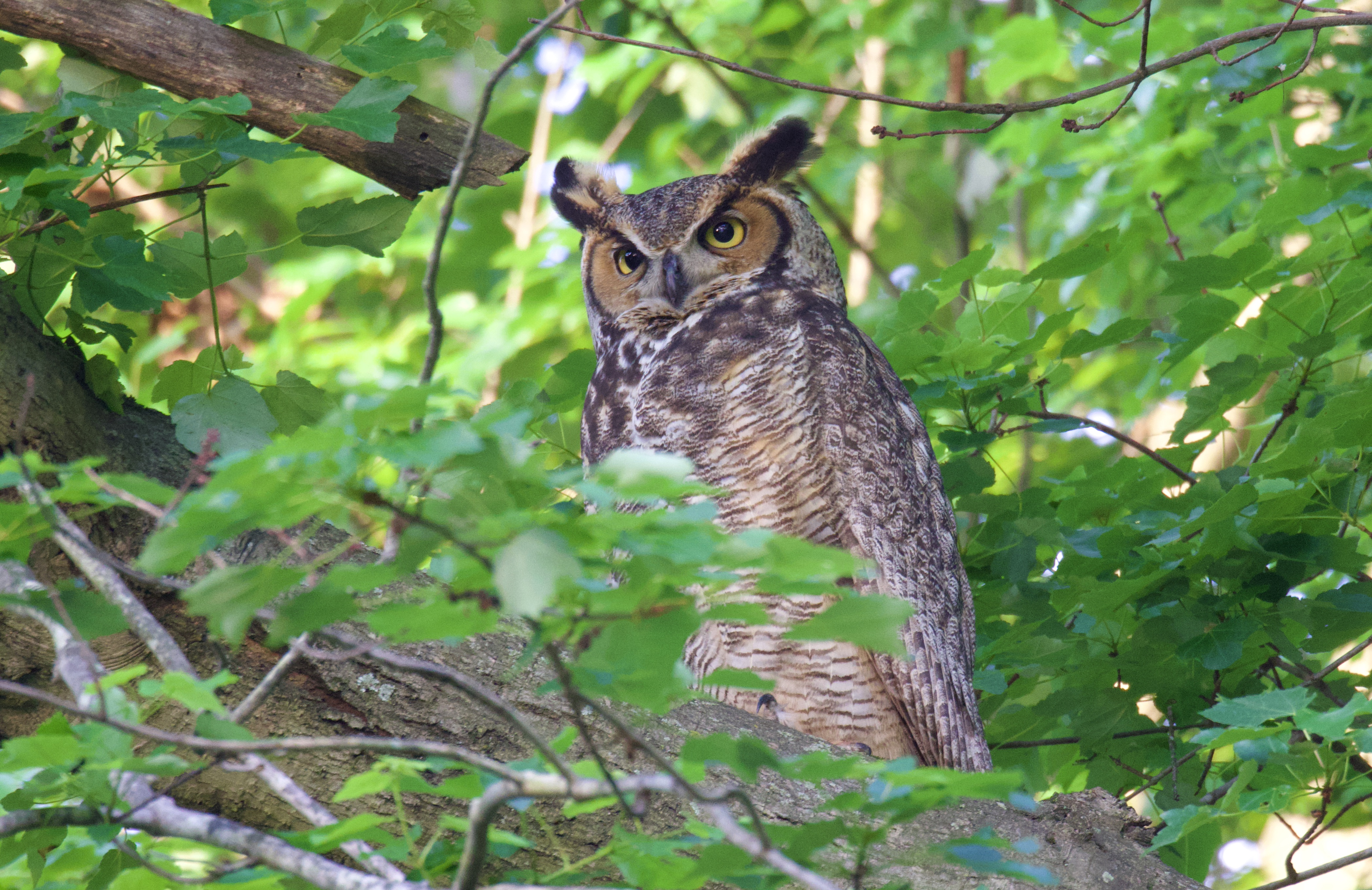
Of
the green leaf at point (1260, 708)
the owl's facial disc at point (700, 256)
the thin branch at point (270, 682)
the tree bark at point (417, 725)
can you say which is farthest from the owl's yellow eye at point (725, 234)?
the thin branch at point (270, 682)

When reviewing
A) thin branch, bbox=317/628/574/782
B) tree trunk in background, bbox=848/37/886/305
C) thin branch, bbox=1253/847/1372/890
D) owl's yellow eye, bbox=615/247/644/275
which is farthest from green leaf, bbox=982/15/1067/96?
thin branch, bbox=317/628/574/782

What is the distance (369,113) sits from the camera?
5.02ft

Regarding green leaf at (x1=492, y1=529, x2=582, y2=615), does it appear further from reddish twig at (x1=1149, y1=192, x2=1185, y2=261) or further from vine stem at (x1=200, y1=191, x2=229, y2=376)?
reddish twig at (x1=1149, y1=192, x2=1185, y2=261)

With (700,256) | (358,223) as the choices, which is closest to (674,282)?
(700,256)

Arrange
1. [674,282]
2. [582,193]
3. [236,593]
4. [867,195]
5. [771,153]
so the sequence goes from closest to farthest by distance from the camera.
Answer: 1. [236,593]
2. [674,282]
3. [771,153]
4. [582,193]
5. [867,195]

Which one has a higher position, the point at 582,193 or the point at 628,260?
the point at 582,193

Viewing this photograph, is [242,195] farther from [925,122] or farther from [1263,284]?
[1263,284]

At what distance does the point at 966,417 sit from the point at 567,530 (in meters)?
1.72

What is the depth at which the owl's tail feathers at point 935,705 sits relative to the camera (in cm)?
217

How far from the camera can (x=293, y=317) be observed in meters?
4.72

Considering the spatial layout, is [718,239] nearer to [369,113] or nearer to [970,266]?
[970,266]

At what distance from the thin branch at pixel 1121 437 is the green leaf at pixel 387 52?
1436 millimetres

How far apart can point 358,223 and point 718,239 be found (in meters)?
1.10

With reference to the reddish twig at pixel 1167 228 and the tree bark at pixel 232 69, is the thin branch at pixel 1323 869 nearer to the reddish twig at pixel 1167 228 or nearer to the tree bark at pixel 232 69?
the reddish twig at pixel 1167 228
